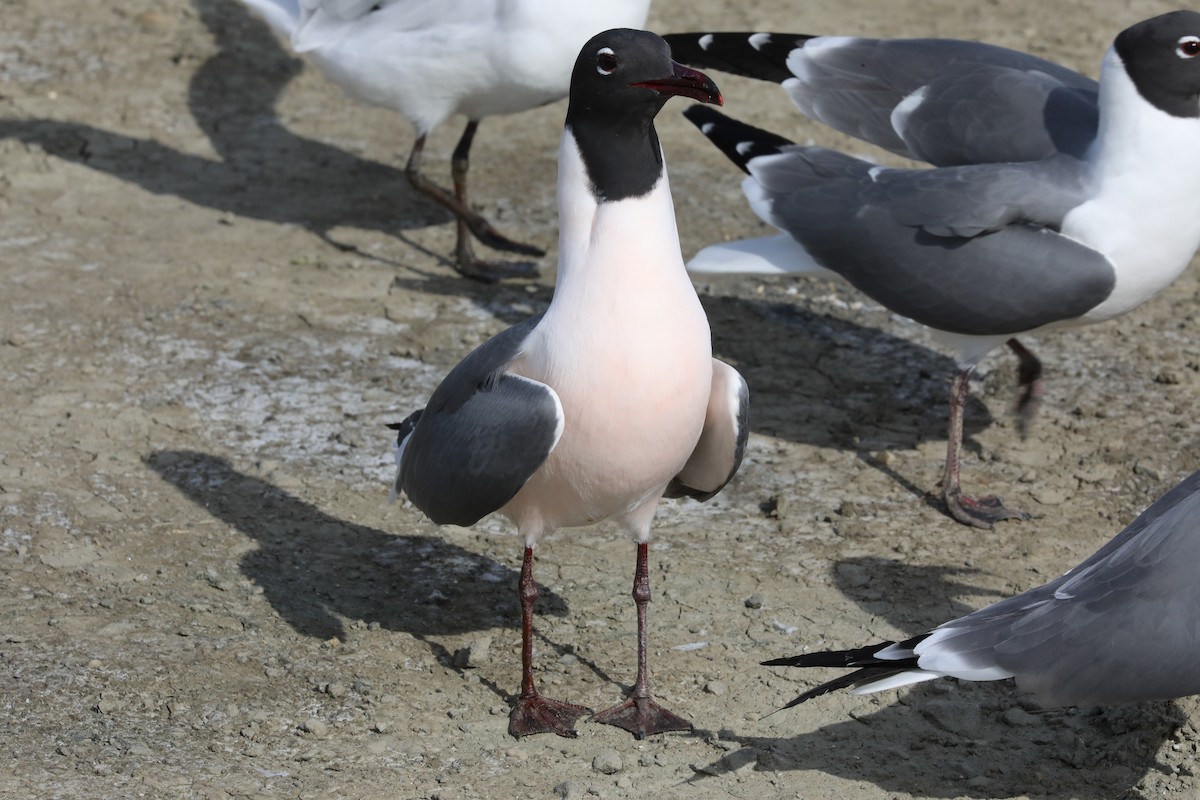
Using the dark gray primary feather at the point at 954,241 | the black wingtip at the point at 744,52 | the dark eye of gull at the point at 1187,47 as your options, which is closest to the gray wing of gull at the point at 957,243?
the dark gray primary feather at the point at 954,241

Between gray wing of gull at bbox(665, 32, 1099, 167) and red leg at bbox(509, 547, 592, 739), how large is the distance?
2331 mm

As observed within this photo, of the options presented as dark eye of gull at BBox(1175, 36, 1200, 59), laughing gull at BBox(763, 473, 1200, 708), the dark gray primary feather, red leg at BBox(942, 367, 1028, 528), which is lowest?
red leg at BBox(942, 367, 1028, 528)

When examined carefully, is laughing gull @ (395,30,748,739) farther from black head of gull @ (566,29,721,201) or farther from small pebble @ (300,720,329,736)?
small pebble @ (300,720,329,736)

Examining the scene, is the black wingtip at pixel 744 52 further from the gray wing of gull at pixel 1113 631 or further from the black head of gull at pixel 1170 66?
the gray wing of gull at pixel 1113 631

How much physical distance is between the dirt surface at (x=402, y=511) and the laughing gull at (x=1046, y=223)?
62cm

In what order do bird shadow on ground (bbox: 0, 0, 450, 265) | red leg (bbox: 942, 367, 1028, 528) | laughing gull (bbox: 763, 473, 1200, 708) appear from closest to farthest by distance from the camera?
laughing gull (bbox: 763, 473, 1200, 708)
red leg (bbox: 942, 367, 1028, 528)
bird shadow on ground (bbox: 0, 0, 450, 265)

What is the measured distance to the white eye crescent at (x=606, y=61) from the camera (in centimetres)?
355

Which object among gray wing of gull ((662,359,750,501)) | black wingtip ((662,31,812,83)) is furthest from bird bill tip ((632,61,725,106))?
black wingtip ((662,31,812,83))

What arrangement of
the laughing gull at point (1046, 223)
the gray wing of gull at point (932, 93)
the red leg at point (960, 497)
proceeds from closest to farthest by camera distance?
the laughing gull at point (1046, 223), the red leg at point (960, 497), the gray wing of gull at point (932, 93)

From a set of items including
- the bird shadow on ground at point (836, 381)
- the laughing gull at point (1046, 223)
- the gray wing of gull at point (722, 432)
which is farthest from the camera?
the bird shadow on ground at point (836, 381)

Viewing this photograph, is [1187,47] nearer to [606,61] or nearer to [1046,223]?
[1046,223]

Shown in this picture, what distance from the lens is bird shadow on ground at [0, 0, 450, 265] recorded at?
24.0 ft

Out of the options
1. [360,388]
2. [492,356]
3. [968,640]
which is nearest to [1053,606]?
[968,640]

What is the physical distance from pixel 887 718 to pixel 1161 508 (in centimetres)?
89
